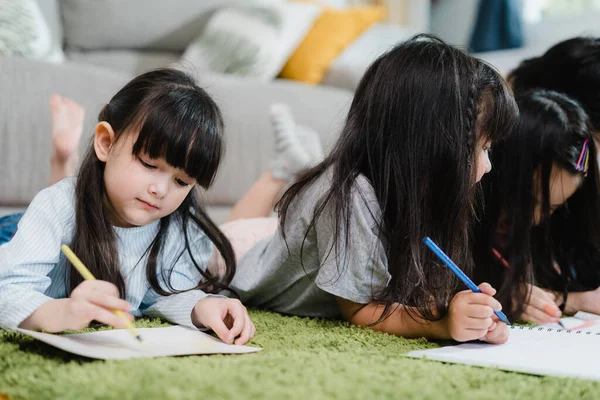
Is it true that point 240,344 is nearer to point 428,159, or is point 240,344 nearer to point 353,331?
point 353,331

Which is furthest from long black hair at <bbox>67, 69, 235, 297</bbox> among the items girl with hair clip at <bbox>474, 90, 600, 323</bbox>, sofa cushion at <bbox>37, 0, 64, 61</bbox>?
sofa cushion at <bbox>37, 0, 64, 61</bbox>

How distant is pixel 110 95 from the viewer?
1682 mm

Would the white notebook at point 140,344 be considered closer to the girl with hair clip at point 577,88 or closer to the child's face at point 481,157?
the child's face at point 481,157

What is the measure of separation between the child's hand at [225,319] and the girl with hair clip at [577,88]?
545 mm

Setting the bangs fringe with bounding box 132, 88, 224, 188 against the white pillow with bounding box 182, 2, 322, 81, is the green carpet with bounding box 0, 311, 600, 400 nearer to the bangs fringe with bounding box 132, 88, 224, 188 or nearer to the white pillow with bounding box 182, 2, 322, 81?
the bangs fringe with bounding box 132, 88, 224, 188

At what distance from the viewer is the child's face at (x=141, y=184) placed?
3.06 ft

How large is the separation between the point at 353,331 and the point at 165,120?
379mm

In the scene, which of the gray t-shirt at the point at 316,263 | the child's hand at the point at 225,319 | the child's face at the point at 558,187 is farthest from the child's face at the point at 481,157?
the child's hand at the point at 225,319

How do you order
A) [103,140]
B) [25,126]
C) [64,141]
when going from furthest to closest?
[25,126] < [64,141] < [103,140]

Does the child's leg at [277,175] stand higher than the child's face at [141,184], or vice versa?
the child's face at [141,184]

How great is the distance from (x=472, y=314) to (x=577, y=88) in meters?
0.75

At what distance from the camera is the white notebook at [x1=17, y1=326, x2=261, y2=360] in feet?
2.31

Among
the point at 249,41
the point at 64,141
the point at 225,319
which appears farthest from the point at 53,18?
the point at 225,319

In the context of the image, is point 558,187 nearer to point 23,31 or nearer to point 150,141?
point 150,141
